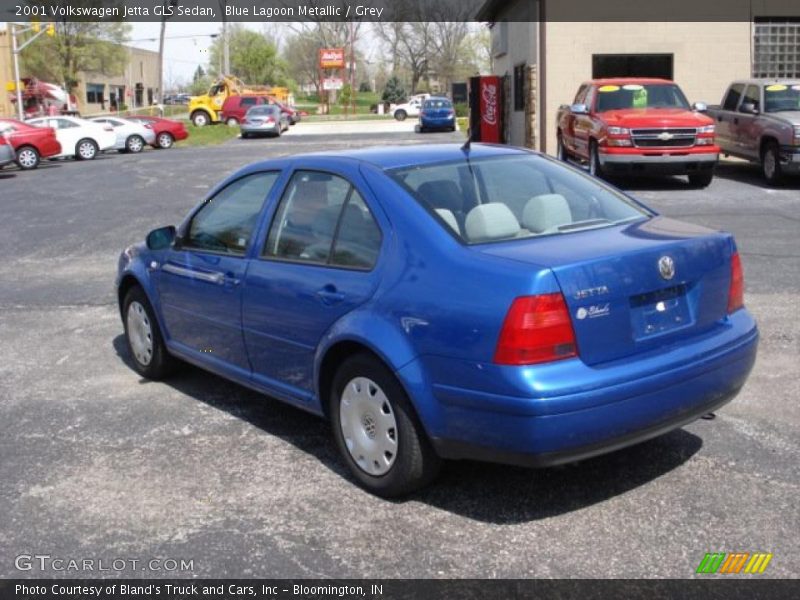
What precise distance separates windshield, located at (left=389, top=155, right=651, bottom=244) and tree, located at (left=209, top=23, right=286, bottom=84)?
3425 inches

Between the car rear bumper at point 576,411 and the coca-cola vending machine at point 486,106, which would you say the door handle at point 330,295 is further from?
the coca-cola vending machine at point 486,106

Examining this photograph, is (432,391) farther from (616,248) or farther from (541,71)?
(541,71)

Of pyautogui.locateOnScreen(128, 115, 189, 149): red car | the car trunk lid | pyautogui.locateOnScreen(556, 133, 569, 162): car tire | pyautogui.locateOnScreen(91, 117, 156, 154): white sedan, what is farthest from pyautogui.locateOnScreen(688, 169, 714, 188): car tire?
pyautogui.locateOnScreen(128, 115, 189, 149): red car

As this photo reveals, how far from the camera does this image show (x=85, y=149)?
3272 centimetres

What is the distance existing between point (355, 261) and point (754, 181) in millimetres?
15270

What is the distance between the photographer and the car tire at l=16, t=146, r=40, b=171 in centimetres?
2875

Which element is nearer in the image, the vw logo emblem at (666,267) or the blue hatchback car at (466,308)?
the blue hatchback car at (466,308)

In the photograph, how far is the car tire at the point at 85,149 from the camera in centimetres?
3256

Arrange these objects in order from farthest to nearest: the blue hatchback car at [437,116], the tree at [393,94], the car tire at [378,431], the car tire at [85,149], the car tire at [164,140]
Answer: the tree at [393,94] → the blue hatchback car at [437,116] → the car tire at [164,140] → the car tire at [85,149] → the car tire at [378,431]

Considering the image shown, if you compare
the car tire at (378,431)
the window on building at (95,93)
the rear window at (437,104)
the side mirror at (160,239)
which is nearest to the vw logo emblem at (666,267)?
the car tire at (378,431)

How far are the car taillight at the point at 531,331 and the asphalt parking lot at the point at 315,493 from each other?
788mm

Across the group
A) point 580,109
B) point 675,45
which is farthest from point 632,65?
point 580,109

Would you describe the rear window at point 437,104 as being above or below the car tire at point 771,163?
above

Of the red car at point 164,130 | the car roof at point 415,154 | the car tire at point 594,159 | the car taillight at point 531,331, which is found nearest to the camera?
the car taillight at point 531,331
